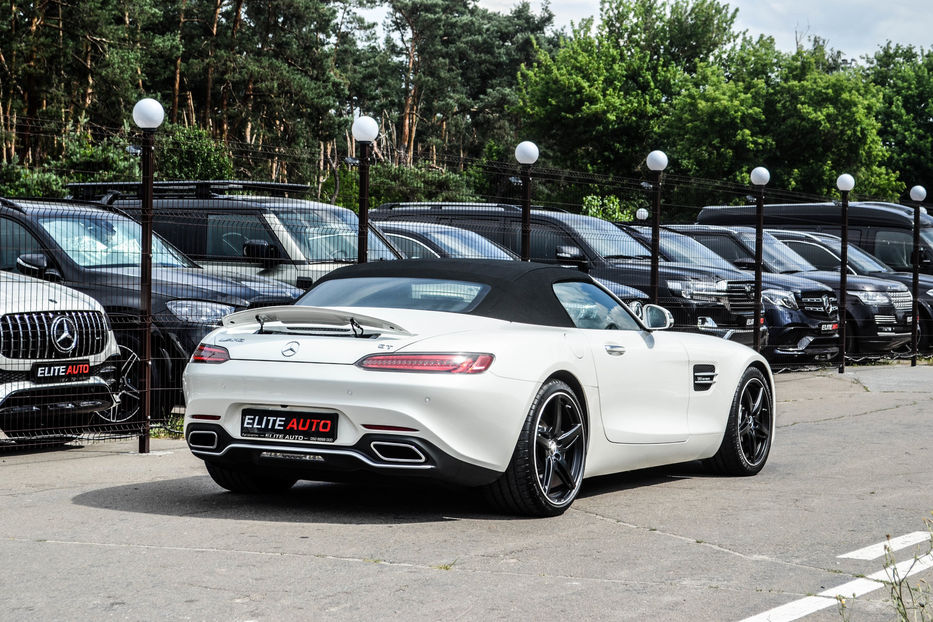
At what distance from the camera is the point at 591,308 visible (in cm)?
759

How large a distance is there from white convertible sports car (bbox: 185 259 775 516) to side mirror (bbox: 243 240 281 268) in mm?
A: 4425

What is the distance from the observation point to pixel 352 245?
12953 millimetres

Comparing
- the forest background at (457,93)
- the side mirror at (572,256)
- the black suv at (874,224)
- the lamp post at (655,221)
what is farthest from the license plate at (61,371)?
the forest background at (457,93)

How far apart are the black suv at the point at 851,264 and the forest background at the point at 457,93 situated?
16334 mm

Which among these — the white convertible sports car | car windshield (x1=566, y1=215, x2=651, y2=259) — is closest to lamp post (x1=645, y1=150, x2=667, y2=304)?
car windshield (x1=566, y1=215, x2=651, y2=259)

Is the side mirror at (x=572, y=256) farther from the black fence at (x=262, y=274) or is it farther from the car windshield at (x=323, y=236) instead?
the car windshield at (x=323, y=236)

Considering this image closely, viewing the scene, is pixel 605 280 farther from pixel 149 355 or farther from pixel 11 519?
pixel 11 519

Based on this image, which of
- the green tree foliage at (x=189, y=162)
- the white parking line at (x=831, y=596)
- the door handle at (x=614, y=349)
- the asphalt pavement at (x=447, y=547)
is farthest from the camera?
the green tree foliage at (x=189, y=162)

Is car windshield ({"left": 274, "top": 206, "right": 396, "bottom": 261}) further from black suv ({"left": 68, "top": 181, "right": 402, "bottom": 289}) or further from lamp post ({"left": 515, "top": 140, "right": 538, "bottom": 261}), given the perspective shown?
lamp post ({"left": 515, "top": 140, "right": 538, "bottom": 261})

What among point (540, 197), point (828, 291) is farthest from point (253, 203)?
point (540, 197)

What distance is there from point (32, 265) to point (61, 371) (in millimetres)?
1339

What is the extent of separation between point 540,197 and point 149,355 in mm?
58623

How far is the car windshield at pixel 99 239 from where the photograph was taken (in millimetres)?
10695

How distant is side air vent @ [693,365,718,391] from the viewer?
812cm
